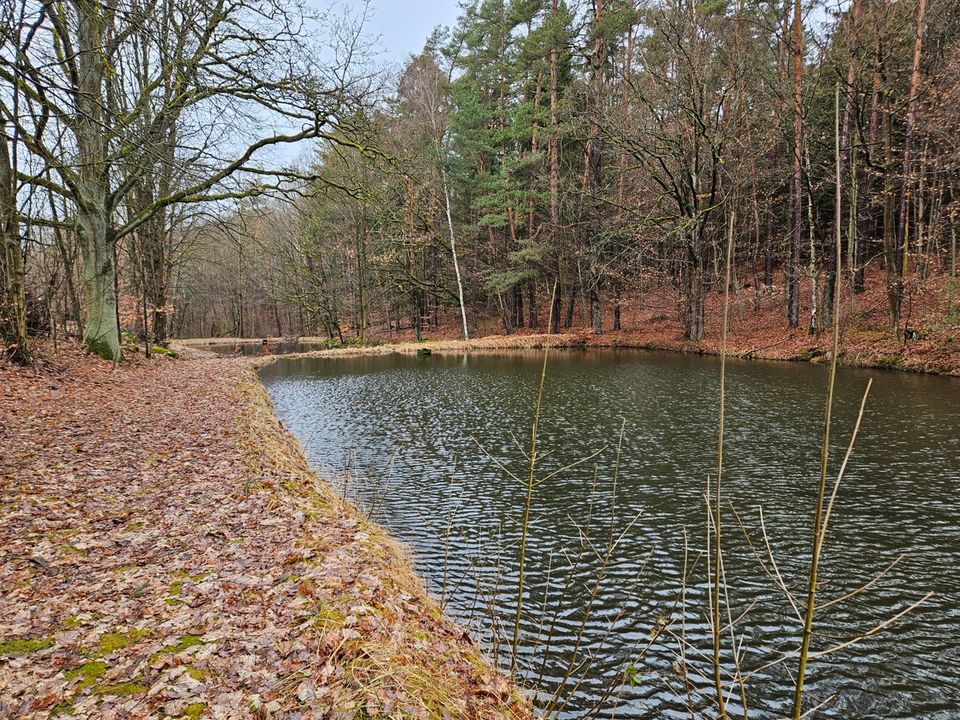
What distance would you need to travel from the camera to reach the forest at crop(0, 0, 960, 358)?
11812mm

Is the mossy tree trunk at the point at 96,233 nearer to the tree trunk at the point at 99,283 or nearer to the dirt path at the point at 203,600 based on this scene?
the tree trunk at the point at 99,283

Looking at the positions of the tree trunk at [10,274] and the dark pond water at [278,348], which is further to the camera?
the dark pond water at [278,348]

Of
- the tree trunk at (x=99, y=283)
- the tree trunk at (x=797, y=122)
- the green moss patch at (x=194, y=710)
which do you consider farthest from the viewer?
the tree trunk at (x=797, y=122)

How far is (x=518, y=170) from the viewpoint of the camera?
107 feet

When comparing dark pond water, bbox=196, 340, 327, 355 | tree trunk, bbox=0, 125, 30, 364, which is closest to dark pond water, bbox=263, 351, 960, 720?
tree trunk, bbox=0, 125, 30, 364

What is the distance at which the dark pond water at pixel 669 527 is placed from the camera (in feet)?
13.2

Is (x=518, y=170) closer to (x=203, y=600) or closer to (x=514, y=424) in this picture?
(x=514, y=424)

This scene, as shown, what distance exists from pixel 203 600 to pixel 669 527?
5177mm

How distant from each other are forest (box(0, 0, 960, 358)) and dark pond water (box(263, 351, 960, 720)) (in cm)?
420

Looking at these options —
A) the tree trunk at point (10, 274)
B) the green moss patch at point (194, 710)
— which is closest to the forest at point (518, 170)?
the tree trunk at point (10, 274)

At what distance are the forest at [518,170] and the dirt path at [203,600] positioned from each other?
369 centimetres

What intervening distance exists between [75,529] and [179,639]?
242cm

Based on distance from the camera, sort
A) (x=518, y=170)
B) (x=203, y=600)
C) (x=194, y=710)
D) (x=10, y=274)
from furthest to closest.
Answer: (x=518, y=170) → (x=10, y=274) → (x=203, y=600) → (x=194, y=710)

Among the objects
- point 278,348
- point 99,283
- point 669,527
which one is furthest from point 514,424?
point 278,348
